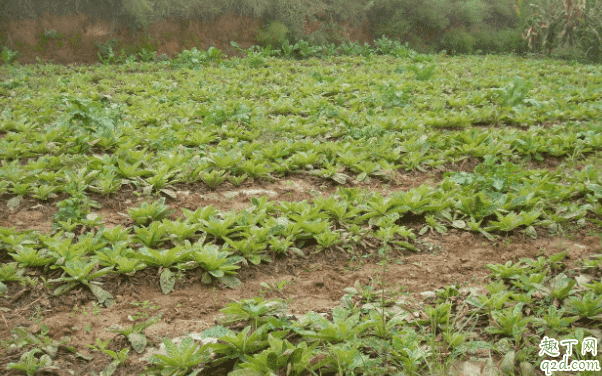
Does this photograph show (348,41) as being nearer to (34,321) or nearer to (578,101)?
(578,101)

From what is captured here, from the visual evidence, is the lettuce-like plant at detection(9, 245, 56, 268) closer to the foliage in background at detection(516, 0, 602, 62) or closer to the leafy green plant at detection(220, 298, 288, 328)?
the leafy green plant at detection(220, 298, 288, 328)

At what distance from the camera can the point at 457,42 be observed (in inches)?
649

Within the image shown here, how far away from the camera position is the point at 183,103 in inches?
289

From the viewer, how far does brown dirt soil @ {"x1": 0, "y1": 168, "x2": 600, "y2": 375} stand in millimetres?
2555

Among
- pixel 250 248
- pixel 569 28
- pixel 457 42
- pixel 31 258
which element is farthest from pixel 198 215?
pixel 569 28

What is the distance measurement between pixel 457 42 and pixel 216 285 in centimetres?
1580

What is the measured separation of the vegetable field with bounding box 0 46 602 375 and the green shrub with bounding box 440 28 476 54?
9962 millimetres

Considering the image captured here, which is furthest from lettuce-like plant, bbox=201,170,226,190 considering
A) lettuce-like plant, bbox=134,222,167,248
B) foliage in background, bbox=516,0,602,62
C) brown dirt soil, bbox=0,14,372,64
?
foliage in background, bbox=516,0,602,62

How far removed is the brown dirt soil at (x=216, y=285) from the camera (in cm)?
255

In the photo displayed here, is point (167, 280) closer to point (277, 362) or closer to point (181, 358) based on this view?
point (181, 358)

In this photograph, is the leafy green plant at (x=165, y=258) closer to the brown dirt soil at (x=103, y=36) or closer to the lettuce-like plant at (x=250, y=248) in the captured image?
the lettuce-like plant at (x=250, y=248)

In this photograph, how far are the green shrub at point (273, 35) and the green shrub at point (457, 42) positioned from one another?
20.9ft

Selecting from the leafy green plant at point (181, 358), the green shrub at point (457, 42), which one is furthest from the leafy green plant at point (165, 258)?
the green shrub at point (457, 42)

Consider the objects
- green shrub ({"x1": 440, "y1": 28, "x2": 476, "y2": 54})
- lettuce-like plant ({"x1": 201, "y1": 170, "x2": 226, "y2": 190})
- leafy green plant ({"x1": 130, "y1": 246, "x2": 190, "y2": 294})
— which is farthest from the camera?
green shrub ({"x1": 440, "y1": 28, "x2": 476, "y2": 54})
